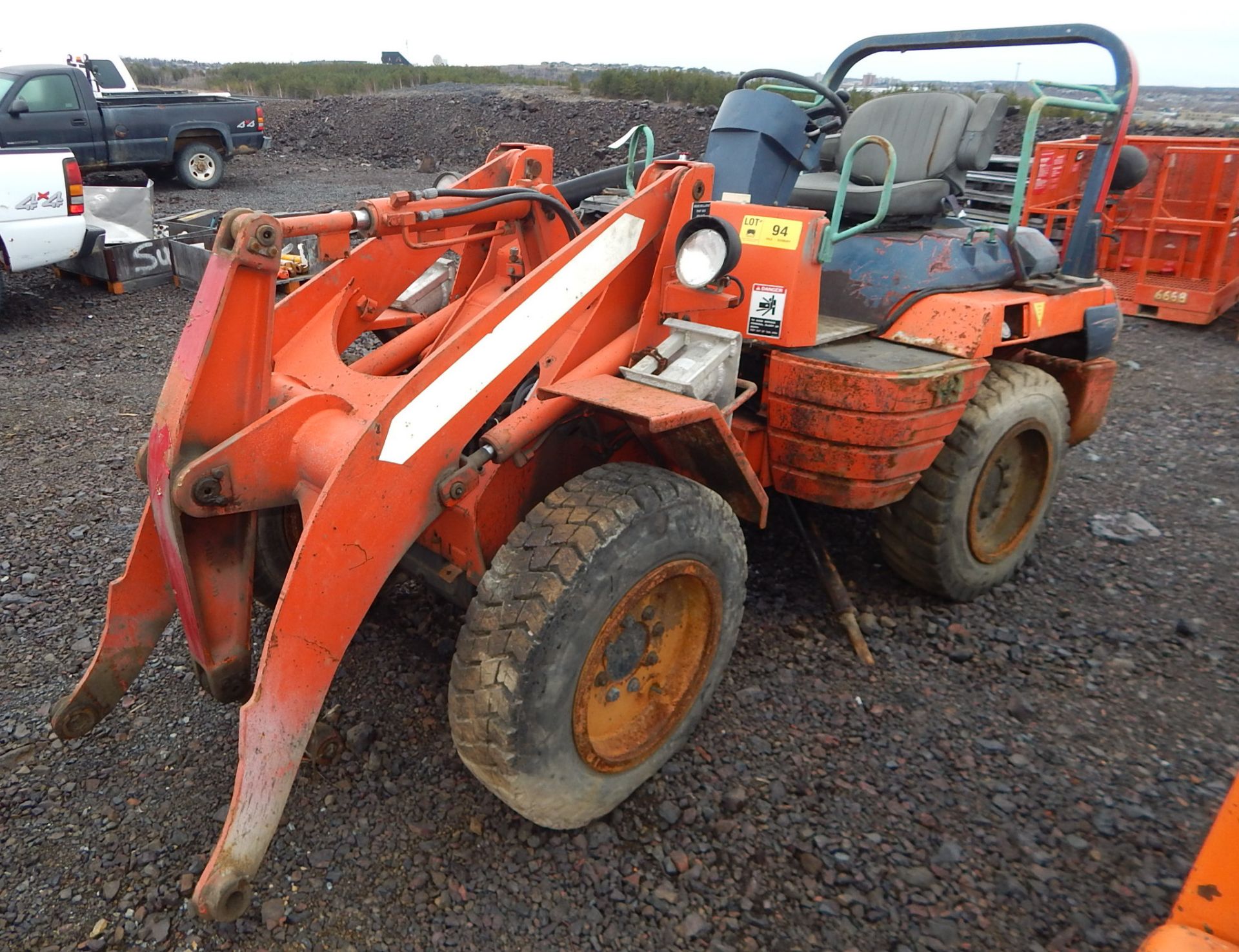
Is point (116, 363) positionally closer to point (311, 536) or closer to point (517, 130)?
point (311, 536)

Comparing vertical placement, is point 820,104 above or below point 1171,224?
above

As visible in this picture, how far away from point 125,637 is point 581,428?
1.39m

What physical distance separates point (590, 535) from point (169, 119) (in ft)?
43.6

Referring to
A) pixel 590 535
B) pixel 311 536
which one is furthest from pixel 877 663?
pixel 311 536

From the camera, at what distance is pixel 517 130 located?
19.2 meters

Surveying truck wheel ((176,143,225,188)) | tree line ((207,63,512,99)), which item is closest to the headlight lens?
truck wheel ((176,143,225,188))

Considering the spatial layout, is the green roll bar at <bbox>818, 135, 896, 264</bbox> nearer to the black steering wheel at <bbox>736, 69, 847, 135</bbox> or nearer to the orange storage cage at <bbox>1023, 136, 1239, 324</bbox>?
the black steering wheel at <bbox>736, 69, 847, 135</bbox>

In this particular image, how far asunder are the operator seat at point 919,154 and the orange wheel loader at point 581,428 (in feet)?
0.04

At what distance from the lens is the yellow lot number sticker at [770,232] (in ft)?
9.11

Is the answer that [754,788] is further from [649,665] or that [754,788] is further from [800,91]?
[800,91]

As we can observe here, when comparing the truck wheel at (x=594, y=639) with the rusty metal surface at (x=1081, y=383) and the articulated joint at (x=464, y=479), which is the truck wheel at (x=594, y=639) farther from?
the rusty metal surface at (x=1081, y=383)

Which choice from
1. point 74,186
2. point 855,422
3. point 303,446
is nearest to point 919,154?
point 855,422

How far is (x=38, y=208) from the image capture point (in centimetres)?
706

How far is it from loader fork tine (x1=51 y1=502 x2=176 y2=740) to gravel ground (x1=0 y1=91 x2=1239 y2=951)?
19 centimetres
